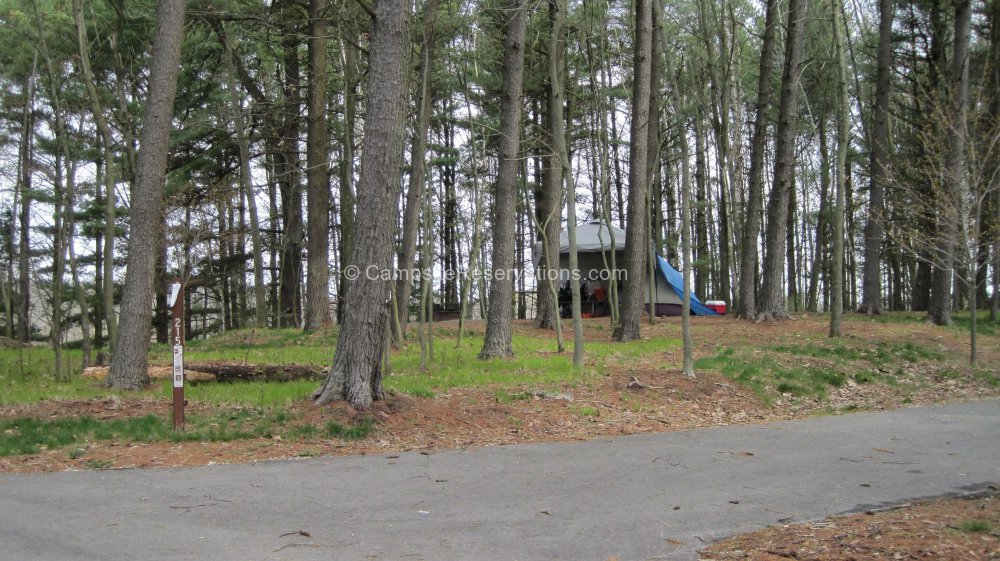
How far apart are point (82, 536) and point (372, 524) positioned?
2008mm

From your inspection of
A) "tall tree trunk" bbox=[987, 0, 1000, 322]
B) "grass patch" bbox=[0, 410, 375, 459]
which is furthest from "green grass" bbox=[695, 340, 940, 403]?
"tall tree trunk" bbox=[987, 0, 1000, 322]

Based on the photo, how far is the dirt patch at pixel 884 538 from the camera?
15.0 feet

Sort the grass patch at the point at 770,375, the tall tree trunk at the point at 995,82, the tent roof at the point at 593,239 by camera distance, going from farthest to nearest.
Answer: the tent roof at the point at 593,239 → the tall tree trunk at the point at 995,82 → the grass patch at the point at 770,375

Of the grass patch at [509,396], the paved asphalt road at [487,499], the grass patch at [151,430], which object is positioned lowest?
the paved asphalt road at [487,499]

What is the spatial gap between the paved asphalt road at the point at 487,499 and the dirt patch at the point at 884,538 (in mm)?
254

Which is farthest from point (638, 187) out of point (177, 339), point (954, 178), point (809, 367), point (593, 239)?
point (177, 339)

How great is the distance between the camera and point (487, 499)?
6.13 metres

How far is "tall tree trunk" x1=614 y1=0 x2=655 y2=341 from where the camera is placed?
1711 cm

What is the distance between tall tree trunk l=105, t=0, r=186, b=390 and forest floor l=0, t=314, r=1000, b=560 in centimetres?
100

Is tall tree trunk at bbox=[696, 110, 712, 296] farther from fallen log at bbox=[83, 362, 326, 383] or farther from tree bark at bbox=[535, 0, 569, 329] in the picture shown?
fallen log at bbox=[83, 362, 326, 383]

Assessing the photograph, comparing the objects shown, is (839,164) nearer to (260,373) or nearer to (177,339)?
(260,373)

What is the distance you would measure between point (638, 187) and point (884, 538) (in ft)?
43.2

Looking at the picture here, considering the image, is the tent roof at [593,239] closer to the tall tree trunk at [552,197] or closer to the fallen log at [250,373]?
the tall tree trunk at [552,197]

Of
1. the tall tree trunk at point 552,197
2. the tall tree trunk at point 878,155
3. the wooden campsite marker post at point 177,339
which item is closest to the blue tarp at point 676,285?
the tall tree trunk at point 552,197
